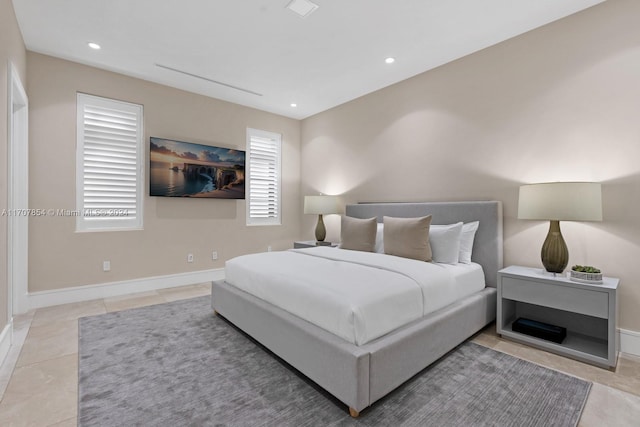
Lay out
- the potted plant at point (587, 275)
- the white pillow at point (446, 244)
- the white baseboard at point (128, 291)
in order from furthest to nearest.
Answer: the white pillow at point (446, 244), the white baseboard at point (128, 291), the potted plant at point (587, 275)

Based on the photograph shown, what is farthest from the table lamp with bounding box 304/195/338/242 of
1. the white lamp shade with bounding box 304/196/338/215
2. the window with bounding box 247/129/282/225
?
the window with bounding box 247/129/282/225

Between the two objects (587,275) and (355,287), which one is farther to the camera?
(587,275)

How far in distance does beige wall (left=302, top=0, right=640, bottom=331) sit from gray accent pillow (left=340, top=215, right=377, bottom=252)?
2.61 feet

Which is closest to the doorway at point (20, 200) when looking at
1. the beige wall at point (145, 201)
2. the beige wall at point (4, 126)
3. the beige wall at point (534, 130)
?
the beige wall at point (145, 201)

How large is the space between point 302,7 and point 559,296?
3.08m

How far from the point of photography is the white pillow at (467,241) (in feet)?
9.71

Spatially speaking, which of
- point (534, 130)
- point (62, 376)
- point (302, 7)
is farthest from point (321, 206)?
point (62, 376)

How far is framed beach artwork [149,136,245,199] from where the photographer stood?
4066 mm

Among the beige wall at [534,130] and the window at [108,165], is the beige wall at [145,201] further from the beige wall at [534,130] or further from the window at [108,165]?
the beige wall at [534,130]

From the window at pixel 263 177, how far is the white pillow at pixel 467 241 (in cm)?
326

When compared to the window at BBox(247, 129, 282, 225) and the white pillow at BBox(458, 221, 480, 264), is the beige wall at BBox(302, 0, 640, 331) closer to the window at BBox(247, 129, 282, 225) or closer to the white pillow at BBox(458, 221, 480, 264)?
the white pillow at BBox(458, 221, 480, 264)

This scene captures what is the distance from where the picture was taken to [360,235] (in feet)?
11.4

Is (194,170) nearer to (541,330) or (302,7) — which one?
(302,7)

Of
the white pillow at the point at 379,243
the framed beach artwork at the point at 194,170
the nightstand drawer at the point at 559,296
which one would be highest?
the framed beach artwork at the point at 194,170
